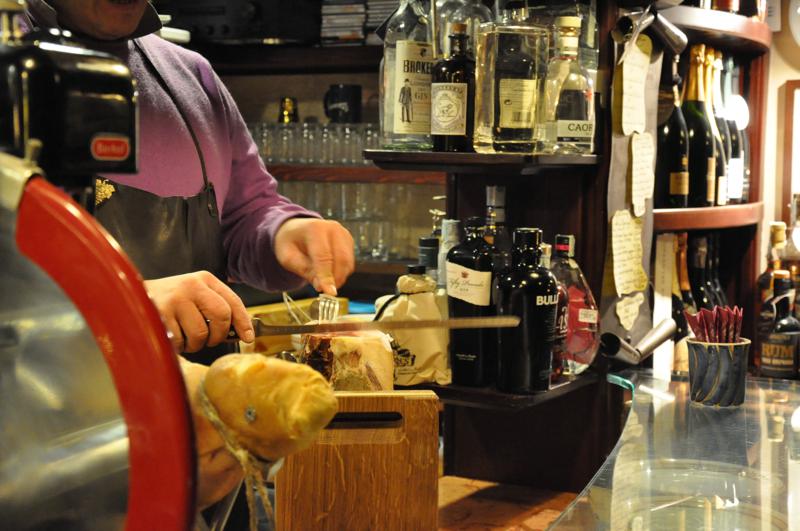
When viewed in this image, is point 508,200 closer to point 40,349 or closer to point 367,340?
point 367,340

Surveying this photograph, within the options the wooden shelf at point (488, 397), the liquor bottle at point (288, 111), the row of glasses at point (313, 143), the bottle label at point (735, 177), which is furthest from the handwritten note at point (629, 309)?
the liquor bottle at point (288, 111)

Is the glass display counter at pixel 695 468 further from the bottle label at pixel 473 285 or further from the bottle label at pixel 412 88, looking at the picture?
the bottle label at pixel 412 88

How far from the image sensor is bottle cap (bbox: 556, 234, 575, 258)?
2119mm

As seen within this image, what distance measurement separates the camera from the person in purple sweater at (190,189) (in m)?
1.61

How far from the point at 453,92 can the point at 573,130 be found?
30 cm

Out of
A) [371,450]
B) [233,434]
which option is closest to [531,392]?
[371,450]

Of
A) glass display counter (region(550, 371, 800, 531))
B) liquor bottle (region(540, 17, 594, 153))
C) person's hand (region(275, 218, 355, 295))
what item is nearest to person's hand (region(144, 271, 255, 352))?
person's hand (region(275, 218, 355, 295))

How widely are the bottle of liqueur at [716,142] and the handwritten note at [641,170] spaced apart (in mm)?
664

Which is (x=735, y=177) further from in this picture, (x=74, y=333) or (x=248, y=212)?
(x=74, y=333)

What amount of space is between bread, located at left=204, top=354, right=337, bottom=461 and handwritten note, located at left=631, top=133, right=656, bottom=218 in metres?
1.79

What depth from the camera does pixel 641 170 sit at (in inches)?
93.6

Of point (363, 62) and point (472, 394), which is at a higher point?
point (363, 62)

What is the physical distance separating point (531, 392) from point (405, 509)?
551mm

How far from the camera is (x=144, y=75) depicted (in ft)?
6.04
